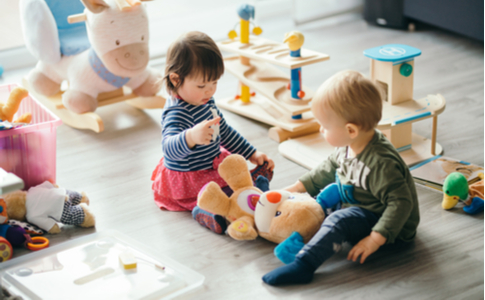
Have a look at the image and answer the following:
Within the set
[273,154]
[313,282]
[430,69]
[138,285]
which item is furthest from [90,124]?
[430,69]

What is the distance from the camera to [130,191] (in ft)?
5.06

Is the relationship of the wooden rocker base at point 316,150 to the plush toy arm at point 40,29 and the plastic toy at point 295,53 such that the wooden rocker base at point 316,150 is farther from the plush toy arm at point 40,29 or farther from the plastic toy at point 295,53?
the plush toy arm at point 40,29

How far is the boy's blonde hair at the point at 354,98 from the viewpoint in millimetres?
1102

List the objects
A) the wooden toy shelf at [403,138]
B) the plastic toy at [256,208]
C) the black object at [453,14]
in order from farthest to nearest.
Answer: the black object at [453,14], the wooden toy shelf at [403,138], the plastic toy at [256,208]

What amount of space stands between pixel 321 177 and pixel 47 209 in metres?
0.67

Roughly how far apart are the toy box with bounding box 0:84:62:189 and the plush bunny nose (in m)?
0.57

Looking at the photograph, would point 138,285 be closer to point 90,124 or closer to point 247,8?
point 90,124

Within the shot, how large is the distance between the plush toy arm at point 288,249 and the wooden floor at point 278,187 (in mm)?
38

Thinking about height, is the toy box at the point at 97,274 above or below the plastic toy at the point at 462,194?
below

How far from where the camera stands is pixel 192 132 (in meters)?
1.25

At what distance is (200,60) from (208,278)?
19.6 inches

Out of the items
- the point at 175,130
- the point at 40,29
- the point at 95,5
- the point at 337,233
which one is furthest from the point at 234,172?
the point at 40,29

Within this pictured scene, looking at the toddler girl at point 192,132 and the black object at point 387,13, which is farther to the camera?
the black object at point 387,13

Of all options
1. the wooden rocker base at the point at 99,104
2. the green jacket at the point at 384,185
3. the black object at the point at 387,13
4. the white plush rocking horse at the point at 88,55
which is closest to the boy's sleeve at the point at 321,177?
the green jacket at the point at 384,185
